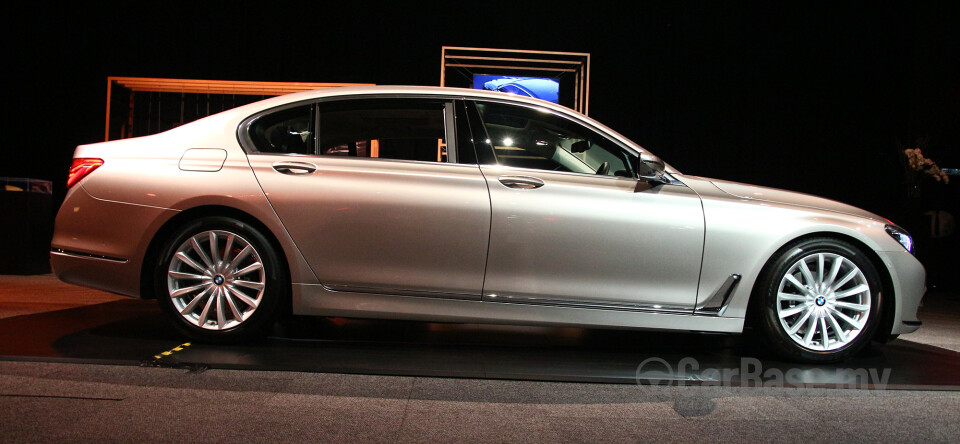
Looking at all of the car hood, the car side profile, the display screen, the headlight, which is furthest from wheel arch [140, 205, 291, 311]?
the display screen

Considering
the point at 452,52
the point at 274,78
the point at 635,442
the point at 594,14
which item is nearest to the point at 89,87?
the point at 274,78

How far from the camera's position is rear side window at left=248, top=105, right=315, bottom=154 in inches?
127

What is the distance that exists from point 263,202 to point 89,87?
6.32 meters

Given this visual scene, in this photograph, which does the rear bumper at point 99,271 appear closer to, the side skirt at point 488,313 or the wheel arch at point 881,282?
the side skirt at point 488,313

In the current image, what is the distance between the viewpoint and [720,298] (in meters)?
3.07

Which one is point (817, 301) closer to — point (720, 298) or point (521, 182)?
point (720, 298)

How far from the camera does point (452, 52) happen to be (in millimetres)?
7680

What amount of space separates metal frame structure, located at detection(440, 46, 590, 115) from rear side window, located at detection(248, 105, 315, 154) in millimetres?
4441

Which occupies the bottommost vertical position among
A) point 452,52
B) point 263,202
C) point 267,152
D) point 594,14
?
point 263,202

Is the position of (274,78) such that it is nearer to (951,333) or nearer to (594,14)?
(594,14)

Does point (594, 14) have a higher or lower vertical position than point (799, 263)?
higher

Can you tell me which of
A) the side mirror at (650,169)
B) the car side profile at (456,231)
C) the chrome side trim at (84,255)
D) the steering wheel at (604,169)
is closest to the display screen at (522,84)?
the car side profile at (456,231)

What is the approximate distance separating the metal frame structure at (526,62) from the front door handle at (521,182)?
15.5ft

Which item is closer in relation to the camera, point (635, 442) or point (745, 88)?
point (635, 442)
